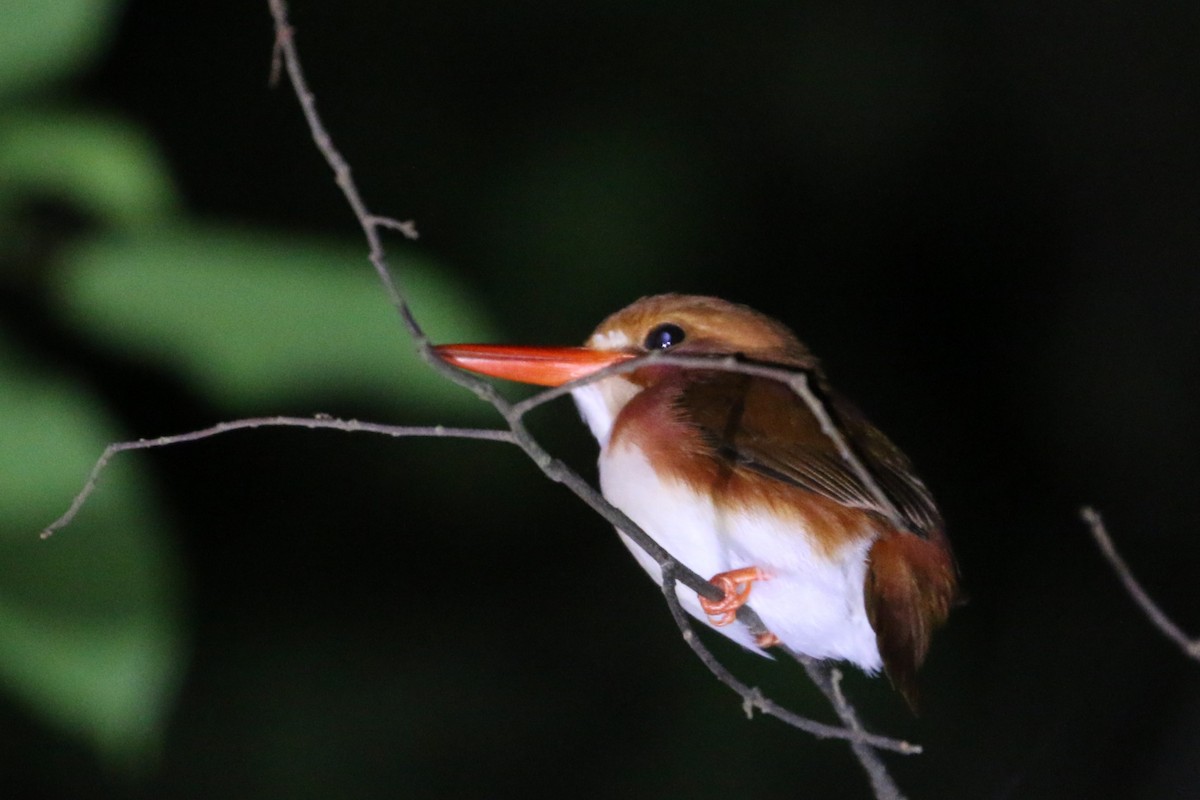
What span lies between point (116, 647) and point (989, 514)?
Answer: 5.57 ft

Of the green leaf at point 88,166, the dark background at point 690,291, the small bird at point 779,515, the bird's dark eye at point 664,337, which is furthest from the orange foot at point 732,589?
the green leaf at point 88,166

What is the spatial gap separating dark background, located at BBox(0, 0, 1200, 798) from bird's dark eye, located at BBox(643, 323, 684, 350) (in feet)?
2.21

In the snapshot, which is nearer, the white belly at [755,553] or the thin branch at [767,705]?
the thin branch at [767,705]

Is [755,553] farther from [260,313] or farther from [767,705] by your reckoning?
[260,313]

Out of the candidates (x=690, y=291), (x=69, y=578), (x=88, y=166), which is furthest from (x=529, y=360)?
(x=690, y=291)

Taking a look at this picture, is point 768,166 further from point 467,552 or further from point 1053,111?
point 467,552

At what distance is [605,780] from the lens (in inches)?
79.1

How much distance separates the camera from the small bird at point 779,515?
99cm

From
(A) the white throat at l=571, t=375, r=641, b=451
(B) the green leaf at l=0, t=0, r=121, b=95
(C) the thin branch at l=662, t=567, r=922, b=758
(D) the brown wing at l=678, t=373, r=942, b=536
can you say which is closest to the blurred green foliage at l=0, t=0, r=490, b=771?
(B) the green leaf at l=0, t=0, r=121, b=95

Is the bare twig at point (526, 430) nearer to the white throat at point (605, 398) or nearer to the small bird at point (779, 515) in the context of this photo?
the small bird at point (779, 515)

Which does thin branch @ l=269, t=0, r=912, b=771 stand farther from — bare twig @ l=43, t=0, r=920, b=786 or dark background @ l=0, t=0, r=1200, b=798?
dark background @ l=0, t=0, r=1200, b=798

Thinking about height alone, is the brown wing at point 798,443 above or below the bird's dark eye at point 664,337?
below

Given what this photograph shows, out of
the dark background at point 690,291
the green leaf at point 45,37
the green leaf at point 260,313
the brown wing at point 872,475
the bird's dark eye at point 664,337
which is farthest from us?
the dark background at point 690,291

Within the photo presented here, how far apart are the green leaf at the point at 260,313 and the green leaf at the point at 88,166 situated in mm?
45
